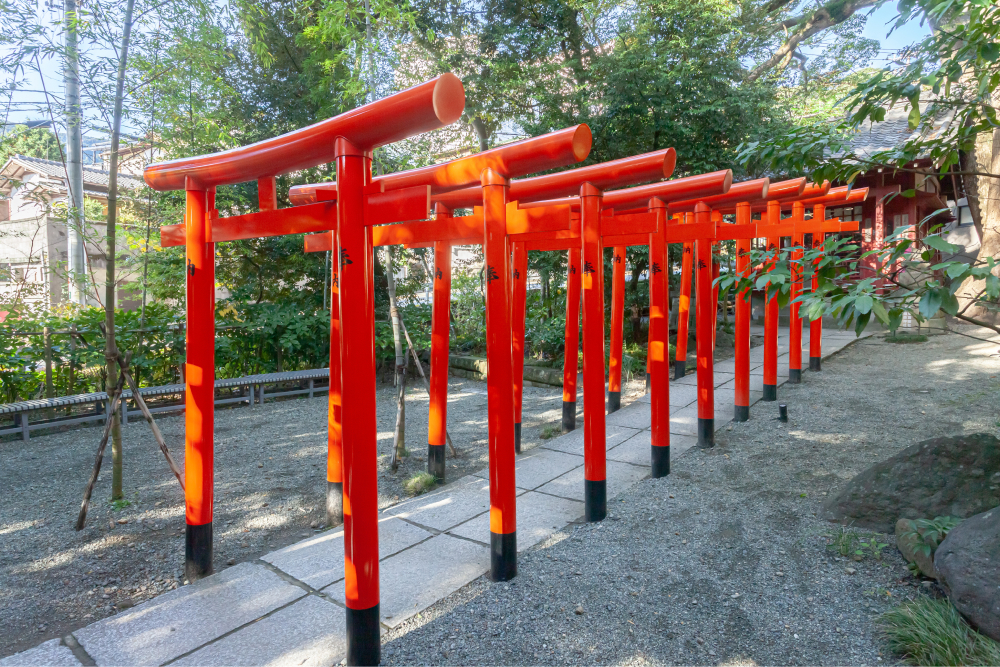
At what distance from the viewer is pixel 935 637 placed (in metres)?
2.27

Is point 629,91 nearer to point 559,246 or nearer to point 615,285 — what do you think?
point 615,285

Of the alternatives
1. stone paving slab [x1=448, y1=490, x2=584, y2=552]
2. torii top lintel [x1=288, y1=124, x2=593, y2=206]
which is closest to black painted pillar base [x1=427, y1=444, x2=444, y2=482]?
stone paving slab [x1=448, y1=490, x2=584, y2=552]

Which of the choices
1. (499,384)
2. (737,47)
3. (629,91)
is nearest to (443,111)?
(499,384)

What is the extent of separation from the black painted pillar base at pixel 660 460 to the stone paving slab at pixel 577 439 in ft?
2.89

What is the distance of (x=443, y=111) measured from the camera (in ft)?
7.26

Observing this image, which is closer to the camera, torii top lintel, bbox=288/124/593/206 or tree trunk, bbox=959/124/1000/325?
torii top lintel, bbox=288/124/593/206

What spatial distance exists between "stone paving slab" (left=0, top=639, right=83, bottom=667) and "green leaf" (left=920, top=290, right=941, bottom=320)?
3523mm

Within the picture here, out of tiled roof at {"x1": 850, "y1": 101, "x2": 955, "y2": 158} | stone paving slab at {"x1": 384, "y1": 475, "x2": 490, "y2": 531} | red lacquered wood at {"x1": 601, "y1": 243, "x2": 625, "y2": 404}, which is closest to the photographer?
stone paving slab at {"x1": 384, "y1": 475, "x2": 490, "y2": 531}

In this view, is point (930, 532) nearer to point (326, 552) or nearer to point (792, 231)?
point (326, 552)

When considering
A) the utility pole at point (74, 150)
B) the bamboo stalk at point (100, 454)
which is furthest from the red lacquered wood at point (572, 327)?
the utility pole at point (74, 150)

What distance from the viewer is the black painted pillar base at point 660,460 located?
15.1 ft

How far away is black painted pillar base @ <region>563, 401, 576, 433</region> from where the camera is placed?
20.5 ft

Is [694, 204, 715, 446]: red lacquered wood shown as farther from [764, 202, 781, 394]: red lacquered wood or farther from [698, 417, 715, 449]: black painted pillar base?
[764, 202, 781, 394]: red lacquered wood

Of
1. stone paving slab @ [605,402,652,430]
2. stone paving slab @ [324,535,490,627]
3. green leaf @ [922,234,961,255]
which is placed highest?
green leaf @ [922,234,961,255]
